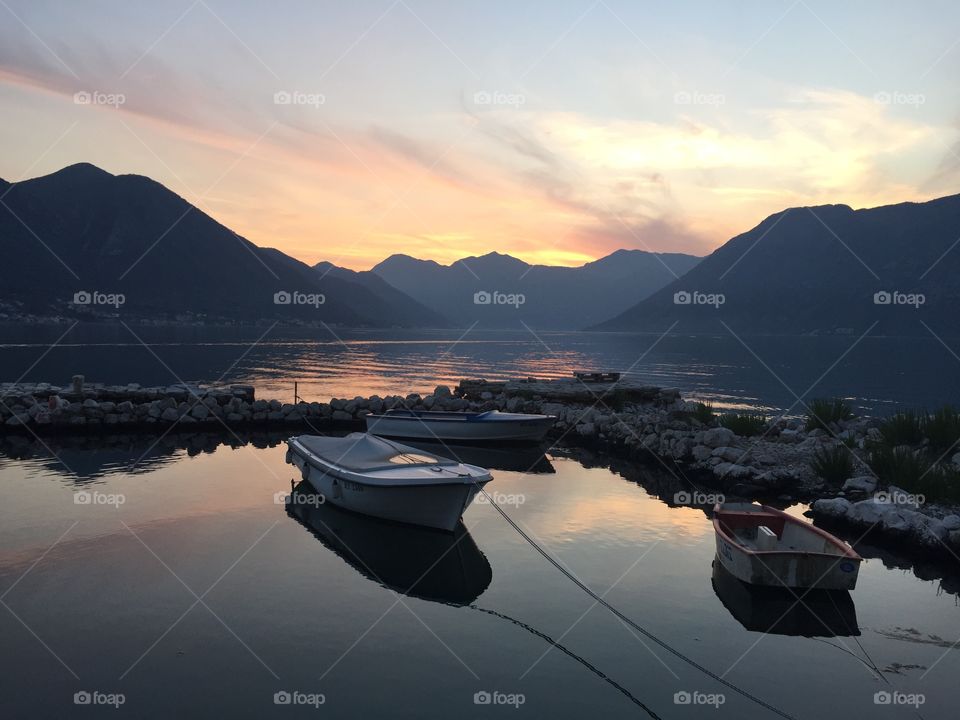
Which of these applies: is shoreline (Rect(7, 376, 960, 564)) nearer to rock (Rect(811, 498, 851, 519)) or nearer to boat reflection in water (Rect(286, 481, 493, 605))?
rock (Rect(811, 498, 851, 519))

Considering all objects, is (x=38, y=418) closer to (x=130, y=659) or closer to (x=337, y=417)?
(x=337, y=417)

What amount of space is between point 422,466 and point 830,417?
2418 centimetres

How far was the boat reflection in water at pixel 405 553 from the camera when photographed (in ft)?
49.8

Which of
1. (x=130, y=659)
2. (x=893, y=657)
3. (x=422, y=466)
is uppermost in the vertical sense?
(x=422, y=466)

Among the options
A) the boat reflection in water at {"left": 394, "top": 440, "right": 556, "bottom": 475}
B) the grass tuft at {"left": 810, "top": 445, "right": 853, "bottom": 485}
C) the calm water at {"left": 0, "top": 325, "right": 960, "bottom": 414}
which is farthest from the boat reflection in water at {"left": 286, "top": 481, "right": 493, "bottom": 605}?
the calm water at {"left": 0, "top": 325, "right": 960, "bottom": 414}

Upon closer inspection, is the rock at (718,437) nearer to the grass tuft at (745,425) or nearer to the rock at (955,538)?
the grass tuft at (745,425)

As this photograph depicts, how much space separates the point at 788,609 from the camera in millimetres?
14172

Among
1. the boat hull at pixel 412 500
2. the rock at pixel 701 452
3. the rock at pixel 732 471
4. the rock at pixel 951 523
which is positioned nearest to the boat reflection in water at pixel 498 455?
the rock at pixel 701 452

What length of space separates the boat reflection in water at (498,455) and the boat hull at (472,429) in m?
0.39

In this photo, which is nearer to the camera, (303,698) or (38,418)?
(303,698)

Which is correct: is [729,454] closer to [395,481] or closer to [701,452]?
[701,452]

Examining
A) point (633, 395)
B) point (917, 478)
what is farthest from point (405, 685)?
point (633, 395)

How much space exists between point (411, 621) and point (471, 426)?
20.4 metres

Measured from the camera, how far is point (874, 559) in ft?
56.6
